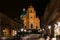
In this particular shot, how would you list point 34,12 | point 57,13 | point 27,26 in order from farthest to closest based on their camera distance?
point 34,12
point 27,26
point 57,13

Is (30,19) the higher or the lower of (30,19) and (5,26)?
the higher

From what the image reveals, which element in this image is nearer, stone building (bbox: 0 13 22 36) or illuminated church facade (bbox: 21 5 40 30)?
stone building (bbox: 0 13 22 36)

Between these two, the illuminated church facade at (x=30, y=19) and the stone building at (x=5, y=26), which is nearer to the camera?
the stone building at (x=5, y=26)

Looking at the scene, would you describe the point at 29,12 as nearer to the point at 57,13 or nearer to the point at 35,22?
the point at 35,22

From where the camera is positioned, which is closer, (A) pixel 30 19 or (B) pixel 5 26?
(B) pixel 5 26

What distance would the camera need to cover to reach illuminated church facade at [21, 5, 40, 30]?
84.4m

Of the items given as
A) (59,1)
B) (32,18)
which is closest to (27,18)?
(32,18)

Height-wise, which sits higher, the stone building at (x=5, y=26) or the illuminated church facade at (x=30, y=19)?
the illuminated church facade at (x=30, y=19)

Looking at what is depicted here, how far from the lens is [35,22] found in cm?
8719

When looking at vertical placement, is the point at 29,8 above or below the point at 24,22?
above

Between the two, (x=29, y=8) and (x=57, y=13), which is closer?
(x=57, y=13)

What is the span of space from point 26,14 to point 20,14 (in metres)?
2.51

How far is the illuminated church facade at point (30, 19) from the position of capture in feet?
277

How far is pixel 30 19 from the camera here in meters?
86.5
